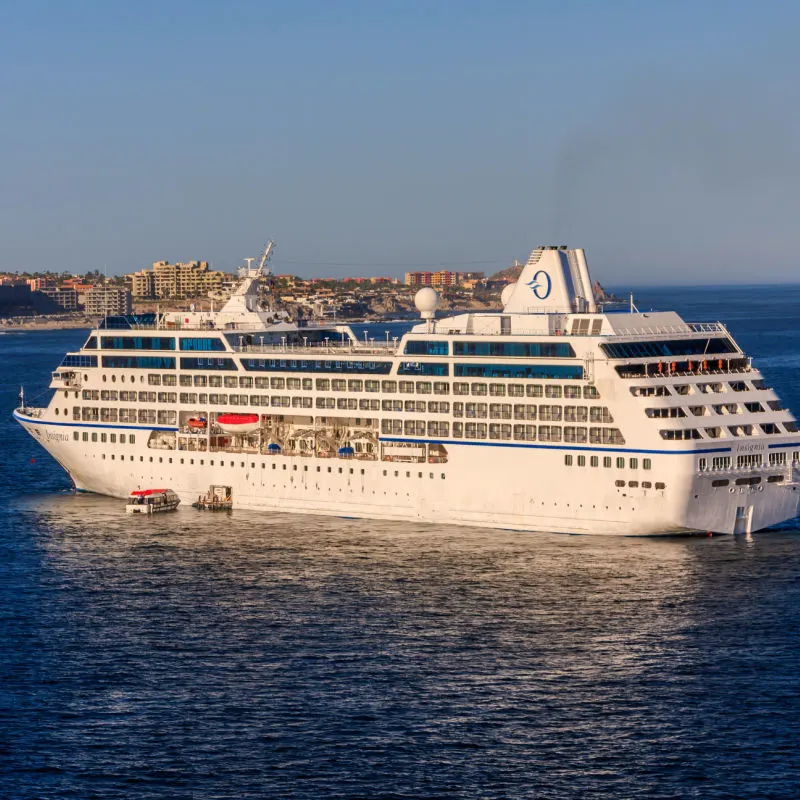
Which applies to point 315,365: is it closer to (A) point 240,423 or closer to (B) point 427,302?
(A) point 240,423

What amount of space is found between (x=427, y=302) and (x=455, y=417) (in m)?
7.57

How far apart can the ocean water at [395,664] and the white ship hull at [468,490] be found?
1017mm

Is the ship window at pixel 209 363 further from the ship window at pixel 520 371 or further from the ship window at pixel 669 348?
the ship window at pixel 669 348

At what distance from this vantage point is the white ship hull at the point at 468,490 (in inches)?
1993

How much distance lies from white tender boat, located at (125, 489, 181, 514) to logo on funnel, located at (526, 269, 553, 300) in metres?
18.1

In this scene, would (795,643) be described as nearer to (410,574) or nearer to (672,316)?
(410,574)

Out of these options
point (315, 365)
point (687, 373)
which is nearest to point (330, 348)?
point (315, 365)

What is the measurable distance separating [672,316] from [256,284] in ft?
67.4

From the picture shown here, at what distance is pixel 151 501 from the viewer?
195ft

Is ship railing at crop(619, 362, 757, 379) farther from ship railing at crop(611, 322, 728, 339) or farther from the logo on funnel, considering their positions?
the logo on funnel

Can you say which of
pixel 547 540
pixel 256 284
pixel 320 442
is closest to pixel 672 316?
pixel 547 540

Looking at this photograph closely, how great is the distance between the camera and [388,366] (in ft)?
187

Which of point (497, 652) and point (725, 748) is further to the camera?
point (497, 652)

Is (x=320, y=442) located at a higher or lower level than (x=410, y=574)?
higher
